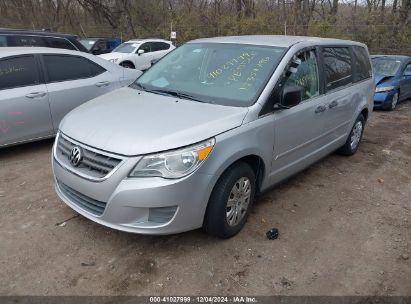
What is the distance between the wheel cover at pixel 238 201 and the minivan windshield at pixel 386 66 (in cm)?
826

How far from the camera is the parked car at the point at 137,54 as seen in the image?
14164 mm

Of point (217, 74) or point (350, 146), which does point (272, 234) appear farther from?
point (350, 146)

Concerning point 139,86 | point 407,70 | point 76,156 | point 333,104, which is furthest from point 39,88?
point 407,70

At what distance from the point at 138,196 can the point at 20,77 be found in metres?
3.48

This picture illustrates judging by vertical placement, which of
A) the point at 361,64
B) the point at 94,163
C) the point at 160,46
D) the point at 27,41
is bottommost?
the point at 160,46

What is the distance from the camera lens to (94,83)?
20.2 feet

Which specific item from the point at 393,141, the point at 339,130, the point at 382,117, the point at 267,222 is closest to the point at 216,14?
the point at 382,117

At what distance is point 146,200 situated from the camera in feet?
9.50

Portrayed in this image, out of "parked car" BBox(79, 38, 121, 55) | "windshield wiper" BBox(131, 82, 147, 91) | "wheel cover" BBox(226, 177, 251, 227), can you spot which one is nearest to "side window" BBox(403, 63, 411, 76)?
"windshield wiper" BBox(131, 82, 147, 91)

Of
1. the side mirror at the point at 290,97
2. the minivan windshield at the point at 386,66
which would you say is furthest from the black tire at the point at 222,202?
the minivan windshield at the point at 386,66

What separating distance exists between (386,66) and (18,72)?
9.22m

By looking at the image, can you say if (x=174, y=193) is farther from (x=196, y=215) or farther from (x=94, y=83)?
(x=94, y=83)

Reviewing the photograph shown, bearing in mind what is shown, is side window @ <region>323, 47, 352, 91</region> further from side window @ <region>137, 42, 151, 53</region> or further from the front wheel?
side window @ <region>137, 42, 151, 53</region>

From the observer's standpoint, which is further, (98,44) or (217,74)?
(98,44)
